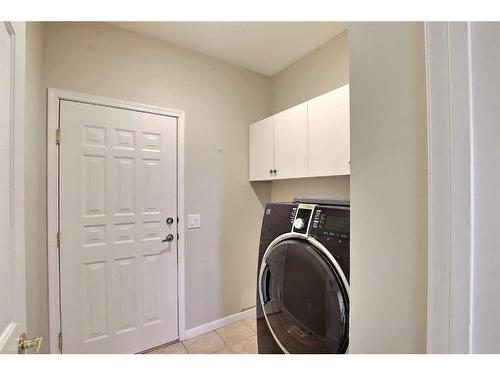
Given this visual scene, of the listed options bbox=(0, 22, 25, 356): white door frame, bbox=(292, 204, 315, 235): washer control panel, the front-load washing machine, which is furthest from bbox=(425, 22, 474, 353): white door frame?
bbox=(0, 22, 25, 356): white door frame

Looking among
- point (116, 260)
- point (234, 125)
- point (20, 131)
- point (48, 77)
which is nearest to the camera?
point (20, 131)

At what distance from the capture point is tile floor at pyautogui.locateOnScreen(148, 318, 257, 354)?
1862 millimetres

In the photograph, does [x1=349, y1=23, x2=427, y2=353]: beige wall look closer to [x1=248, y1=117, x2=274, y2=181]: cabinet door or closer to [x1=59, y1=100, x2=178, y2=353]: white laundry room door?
[x1=248, y1=117, x2=274, y2=181]: cabinet door

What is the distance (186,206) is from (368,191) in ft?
5.81

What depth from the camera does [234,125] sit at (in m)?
2.30

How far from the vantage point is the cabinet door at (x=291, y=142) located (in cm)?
179

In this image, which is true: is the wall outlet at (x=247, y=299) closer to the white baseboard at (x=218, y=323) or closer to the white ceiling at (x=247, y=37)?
the white baseboard at (x=218, y=323)

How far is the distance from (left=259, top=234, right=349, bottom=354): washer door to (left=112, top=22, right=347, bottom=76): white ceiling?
5.35ft

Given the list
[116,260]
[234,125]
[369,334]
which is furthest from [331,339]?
[234,125]

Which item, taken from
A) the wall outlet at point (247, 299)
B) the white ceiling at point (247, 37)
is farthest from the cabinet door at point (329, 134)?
the wall outlet at point (247, 299)

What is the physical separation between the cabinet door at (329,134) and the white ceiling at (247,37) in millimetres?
632
